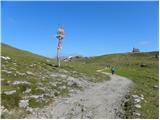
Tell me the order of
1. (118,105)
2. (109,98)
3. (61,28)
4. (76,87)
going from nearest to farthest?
(118,105) → (109,98) → (76,87) → (61,28)

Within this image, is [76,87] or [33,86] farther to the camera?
[76,87]

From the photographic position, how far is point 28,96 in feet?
86.0

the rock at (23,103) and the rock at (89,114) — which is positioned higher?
the rock at (23,103)

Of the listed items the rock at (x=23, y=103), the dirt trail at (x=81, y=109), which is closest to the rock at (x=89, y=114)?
the dirt trail at (x=81, y=109)

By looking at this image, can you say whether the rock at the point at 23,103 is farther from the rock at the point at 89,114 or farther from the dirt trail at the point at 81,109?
the rock at the point at 89,114

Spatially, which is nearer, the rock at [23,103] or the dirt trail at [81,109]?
the dirt trail at [81,109]

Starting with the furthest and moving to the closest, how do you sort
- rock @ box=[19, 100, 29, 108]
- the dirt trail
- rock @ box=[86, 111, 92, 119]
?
rock @ box=[19, 100, 29, 108]
the dirt trail
rock @ box=[86, 111, 92, 119]

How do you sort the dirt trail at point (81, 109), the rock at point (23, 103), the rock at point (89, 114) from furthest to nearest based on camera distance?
1. the rock at point (23, 103)
2. the dirt trail at point (81, 109)
3. the rock at point (89, 114)

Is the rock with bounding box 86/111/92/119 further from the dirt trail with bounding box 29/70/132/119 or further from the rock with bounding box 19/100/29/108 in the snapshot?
the rock with bounding box 19/100/29/108

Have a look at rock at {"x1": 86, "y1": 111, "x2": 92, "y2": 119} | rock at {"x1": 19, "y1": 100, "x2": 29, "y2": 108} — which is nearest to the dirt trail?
rock at {"x1": 86, "y1": 111, "x2": 92, "y2": 119}

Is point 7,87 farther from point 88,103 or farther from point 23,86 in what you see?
point 88,103

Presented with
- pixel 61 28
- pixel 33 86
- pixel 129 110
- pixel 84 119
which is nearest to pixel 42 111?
pixel 84 119

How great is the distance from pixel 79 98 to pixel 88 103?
104 inches

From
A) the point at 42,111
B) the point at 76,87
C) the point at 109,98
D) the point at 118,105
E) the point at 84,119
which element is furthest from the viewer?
the point at 76,87
